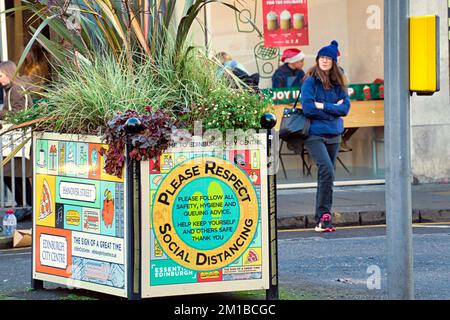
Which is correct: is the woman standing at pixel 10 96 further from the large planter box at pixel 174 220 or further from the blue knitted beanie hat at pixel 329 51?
the large planter box at pixel 174 220

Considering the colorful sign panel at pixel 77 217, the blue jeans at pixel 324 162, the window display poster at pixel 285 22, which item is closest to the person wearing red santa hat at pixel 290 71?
Answer: the window display poster at pixel 285 22

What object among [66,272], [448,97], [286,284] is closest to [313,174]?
[448,97]

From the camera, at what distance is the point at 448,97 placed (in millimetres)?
15180

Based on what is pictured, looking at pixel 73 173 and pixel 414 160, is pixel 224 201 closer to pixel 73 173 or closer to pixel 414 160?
pixel 73 173

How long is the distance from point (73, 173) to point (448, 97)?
9.04m

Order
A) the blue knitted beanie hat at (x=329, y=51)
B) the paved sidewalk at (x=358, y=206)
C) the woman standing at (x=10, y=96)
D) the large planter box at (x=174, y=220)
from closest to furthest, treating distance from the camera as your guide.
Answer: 1. the large planter box at (x=174, y=220)
2. the blue knitted beanie hat at (x=329, y=51)
3. the paved sidewalk at (x=358, y=206)
4. the woman standing at (x=10, y=96)

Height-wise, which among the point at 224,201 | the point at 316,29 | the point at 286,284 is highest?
the point at 316,29

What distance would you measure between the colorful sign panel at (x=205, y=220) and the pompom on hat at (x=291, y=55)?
7.82m

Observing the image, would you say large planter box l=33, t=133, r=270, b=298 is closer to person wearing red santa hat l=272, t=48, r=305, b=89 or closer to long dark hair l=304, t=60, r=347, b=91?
long dark hair l=304, t=60, r=347, b=91

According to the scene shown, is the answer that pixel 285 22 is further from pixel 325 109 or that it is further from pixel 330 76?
pixel 325 109

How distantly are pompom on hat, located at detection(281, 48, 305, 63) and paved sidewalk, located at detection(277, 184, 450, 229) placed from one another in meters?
1.87

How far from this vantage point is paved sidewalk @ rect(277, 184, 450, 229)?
12109mm

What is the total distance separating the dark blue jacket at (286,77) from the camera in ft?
48.5
